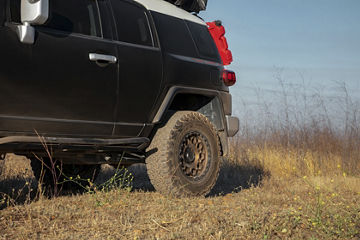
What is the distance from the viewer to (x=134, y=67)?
4.76m

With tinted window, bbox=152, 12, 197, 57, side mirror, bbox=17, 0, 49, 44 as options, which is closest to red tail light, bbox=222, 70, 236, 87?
tinted window, bbox=152, 12, 197, 57

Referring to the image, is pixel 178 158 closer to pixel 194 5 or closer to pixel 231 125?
pixel 231 125

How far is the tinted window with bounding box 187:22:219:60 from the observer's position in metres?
5.91

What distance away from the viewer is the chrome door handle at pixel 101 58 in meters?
4.32

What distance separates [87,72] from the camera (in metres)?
4.29

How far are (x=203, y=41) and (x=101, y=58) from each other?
78.3 inches

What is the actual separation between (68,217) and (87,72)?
1258 mm

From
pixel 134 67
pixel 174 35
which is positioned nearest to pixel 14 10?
pixel 134 67

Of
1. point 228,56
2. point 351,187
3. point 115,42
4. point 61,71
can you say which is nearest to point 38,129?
point 61,71

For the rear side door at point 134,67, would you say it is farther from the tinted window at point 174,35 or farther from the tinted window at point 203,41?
the tinted window at point 203,41

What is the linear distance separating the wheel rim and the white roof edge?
4.74ft

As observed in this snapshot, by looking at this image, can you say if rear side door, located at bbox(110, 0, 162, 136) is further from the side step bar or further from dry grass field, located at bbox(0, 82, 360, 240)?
dry grass field, located at bbox(0, 82, 360, 240)

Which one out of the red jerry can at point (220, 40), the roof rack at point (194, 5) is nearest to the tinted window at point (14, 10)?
the roof rack at point (194, 5)

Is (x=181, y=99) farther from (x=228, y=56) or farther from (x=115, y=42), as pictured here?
(x=115, y=42)
